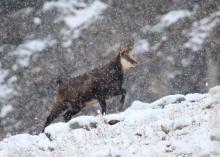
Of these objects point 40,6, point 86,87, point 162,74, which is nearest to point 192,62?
point 162,74

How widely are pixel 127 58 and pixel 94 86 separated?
0.93m

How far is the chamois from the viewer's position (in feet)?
36.4

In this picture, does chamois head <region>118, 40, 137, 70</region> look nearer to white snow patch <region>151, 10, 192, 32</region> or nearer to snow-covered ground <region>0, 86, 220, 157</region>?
snow-covered ground <region>0, 86, 220, 157</region>

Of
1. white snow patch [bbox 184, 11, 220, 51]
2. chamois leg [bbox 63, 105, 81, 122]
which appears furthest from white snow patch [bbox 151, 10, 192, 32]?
chamois leg [bbox 63, 105, 81, 122]

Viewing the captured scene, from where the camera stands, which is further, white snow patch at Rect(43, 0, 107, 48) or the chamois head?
white snow patch at Rect(43, 0, 107, 48)

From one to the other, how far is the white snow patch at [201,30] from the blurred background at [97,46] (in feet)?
0.11

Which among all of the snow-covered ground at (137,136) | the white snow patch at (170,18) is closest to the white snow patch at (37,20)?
the white snow patch at (170,18)

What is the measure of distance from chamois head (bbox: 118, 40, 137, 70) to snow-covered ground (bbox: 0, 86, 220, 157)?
3.26m

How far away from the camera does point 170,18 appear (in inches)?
806

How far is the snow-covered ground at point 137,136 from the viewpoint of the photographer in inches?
222

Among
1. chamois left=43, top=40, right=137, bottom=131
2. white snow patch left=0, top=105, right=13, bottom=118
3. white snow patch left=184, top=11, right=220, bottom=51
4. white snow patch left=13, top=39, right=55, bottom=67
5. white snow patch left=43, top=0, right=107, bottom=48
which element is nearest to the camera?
chamois left=43, top=40, right=137, bottom=131

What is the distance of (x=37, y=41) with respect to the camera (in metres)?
20.6

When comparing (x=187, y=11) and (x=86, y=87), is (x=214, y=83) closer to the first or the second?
(x=187, y=11)

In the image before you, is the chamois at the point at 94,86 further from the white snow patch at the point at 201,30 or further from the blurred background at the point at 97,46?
the white snow patch at the point at 201,30
